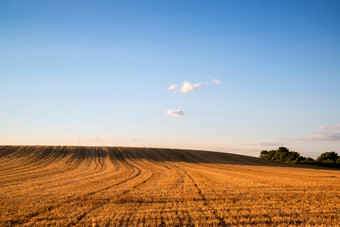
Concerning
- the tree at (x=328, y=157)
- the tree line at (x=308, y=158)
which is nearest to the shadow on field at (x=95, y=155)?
the tree line at (x=308, y=158)

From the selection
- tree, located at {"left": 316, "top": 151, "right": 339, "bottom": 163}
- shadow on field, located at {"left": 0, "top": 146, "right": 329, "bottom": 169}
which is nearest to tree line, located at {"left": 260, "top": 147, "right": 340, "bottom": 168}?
tree, located at {"left": 316, "top": 151, "right": 339, "bottom": 163}

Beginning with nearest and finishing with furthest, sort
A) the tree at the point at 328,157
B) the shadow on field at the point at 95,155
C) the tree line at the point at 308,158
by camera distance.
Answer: the shadow on field at the point at 95,155 → the tree line at the point at 308,158 → the tree at the point at 328,157

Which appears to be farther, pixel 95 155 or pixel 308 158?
pixel 308 158

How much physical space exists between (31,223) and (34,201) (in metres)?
3.42

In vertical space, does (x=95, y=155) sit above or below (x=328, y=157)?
below

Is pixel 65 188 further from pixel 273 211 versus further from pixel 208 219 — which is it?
pixel 273 211

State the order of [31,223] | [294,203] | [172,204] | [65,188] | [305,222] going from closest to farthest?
1. [31,223]
2. [305,222]
3. [172,204]
4. [294,203]
5. [65,188]

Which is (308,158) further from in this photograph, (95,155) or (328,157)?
(95,155)

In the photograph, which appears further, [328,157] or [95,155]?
[328,157]

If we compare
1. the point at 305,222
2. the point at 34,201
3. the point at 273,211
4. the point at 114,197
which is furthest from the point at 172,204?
the point at 34,201

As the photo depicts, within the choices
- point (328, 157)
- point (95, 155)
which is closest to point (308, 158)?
point (328, 157)

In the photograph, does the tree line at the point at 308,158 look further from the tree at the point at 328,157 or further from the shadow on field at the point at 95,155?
the shadow on field at the point at 95,155

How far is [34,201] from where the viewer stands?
38.6 feet

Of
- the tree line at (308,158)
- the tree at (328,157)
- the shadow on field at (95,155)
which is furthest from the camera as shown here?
the tree at (328,157)
